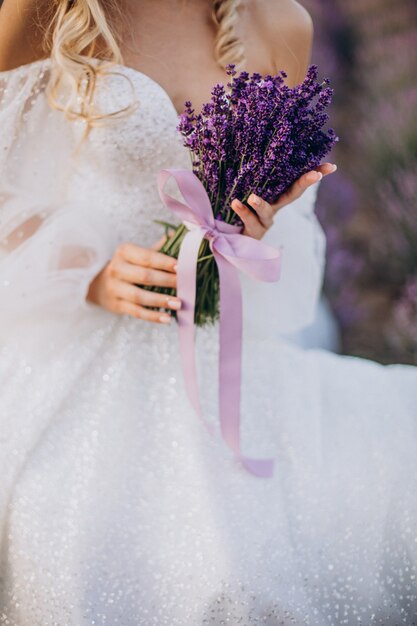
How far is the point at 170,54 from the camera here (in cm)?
144

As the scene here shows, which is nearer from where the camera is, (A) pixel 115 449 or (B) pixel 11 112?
(A) pixel 115 449

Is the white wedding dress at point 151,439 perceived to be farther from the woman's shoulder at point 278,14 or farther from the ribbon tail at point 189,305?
the woman's shoulder at point 278,14

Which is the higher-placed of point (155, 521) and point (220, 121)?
point (220, 121)

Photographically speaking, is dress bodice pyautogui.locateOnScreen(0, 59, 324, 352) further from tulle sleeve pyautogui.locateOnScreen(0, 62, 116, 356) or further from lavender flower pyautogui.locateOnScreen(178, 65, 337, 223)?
lavender flower pyautogui.locateOnScreen(178, 65, 337, 223)

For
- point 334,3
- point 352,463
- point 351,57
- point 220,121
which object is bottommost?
point 352,463

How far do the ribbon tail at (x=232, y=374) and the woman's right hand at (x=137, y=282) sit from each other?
3.9 inches

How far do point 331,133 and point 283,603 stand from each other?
0.75 m

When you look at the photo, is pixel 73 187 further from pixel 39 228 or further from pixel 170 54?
pixel 170 54

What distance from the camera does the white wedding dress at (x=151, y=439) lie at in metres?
1.03

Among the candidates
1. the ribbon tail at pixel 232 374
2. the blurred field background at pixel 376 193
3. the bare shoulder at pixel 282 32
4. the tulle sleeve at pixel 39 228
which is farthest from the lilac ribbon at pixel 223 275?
the blurred field background at pixel 376 193

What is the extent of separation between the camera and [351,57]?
508 centimetres

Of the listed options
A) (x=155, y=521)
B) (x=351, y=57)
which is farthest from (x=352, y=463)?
(x=351, y=57)

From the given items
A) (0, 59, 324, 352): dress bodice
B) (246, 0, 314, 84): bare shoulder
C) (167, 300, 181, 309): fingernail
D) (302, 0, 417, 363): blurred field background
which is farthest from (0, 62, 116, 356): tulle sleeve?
(302, 0, 417, 363): blurred field background

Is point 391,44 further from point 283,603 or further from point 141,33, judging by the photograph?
point 283,603
